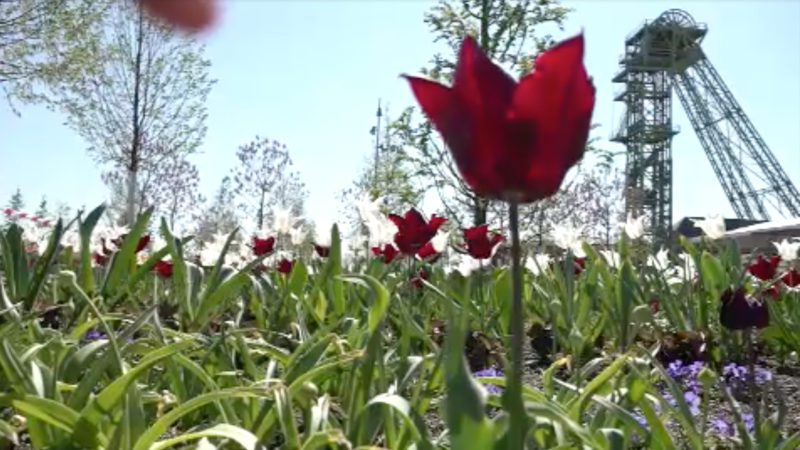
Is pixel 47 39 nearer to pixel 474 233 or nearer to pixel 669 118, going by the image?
pixel 474 233

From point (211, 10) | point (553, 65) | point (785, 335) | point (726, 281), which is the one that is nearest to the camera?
point (553, 65)

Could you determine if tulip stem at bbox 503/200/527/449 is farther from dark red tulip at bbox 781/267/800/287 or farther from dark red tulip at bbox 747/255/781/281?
dark red tulip at bbox 781/267/800/287

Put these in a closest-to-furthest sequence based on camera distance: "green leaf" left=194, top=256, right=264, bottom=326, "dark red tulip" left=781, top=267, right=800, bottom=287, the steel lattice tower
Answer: "green leaf" left=194, top=256, right=264, bottom=326, "dark red tulip" left=781, top=267, right=800, bottom=287, the steel lattice tower

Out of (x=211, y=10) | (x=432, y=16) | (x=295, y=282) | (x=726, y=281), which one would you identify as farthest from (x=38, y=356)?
(x=432, y=16)

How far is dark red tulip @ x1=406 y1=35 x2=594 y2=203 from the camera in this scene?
68 cm

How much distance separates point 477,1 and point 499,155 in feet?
36.4

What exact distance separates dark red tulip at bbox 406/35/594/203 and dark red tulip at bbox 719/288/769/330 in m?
0.92

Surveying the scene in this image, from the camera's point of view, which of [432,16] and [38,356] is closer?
[38,356]

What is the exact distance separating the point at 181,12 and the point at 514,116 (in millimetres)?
298

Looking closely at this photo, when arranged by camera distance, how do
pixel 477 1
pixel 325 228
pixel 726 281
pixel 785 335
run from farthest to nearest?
1. pixel 477 1
2. pixel 325 228
3. pixel 726 281
4. pixel 785 335

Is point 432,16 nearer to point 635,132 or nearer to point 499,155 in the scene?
point 499,155

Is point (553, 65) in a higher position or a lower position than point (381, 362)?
higher

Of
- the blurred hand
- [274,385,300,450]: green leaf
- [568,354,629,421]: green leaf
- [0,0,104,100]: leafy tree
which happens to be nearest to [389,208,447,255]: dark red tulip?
[568,354,629,421]: green leaf

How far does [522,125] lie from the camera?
2.25 feet
